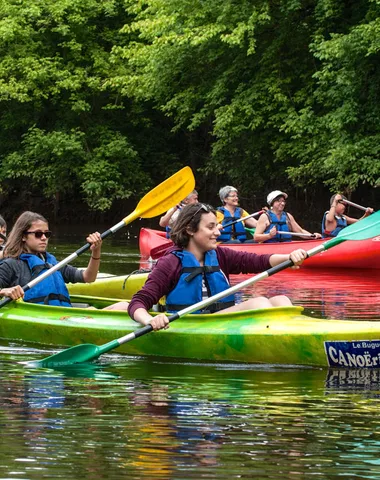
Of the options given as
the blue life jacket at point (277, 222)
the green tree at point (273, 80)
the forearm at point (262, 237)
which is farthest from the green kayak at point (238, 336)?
the green tree at point (273, 80)

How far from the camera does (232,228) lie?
15375mm

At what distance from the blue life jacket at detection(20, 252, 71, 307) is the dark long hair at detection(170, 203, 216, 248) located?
4.76 feet

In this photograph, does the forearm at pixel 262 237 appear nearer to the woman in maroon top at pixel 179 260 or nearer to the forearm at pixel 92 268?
the forearm at pixel 92 268

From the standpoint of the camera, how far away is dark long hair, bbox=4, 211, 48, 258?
25.4ft

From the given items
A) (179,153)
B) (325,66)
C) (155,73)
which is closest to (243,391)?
(325,66)

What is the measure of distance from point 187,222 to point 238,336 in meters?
0.80

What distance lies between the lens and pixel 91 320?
774 cm

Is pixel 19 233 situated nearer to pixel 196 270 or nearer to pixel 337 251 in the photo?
pixel 196 270

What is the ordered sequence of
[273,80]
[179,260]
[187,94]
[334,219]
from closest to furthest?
[179,260] → [334,219] → [273,80] → [187,94]

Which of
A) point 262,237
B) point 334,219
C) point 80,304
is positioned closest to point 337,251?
point 334,219

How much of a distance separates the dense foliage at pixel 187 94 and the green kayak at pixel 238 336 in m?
10.5

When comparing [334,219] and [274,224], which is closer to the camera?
[274,224]

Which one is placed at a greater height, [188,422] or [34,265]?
[34,265]

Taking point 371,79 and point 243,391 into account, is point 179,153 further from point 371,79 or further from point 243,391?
point 243,391
